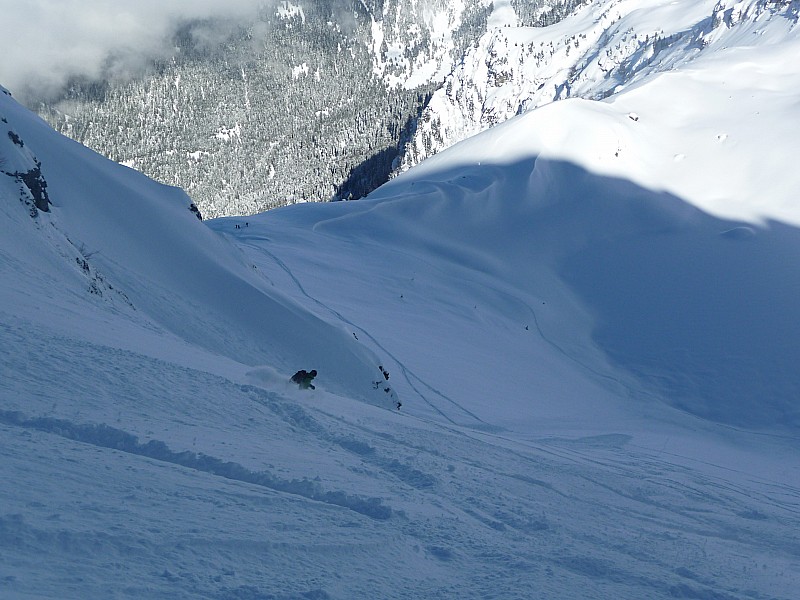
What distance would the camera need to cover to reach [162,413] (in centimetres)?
407

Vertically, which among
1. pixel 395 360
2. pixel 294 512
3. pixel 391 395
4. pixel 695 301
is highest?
pixel 695 301

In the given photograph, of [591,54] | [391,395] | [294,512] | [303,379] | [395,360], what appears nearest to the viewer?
[294,512]

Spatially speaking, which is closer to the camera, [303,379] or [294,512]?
[294,512]

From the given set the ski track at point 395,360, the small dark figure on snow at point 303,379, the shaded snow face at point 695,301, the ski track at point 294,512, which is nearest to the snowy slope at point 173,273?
the ski track at point 395,360

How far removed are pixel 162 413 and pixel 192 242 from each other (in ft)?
22.1

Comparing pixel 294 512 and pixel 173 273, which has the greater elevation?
pixel 173 273

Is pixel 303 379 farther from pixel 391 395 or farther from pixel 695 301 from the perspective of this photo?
pixel 695 301

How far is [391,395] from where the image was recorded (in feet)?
32.0

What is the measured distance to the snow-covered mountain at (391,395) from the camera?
2895mm

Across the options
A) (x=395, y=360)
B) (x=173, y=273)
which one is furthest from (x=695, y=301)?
(x=173, y=273)

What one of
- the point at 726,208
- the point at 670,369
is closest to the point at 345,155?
the point at 726,208

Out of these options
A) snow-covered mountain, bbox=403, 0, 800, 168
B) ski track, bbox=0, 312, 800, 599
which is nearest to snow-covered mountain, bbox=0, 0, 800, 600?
ski track, bbox=0, 312, 800, 599

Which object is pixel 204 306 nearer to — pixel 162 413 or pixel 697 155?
pixel 162 413

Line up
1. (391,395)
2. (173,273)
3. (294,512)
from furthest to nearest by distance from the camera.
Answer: (391,395) → (173,273) → (294,512)
